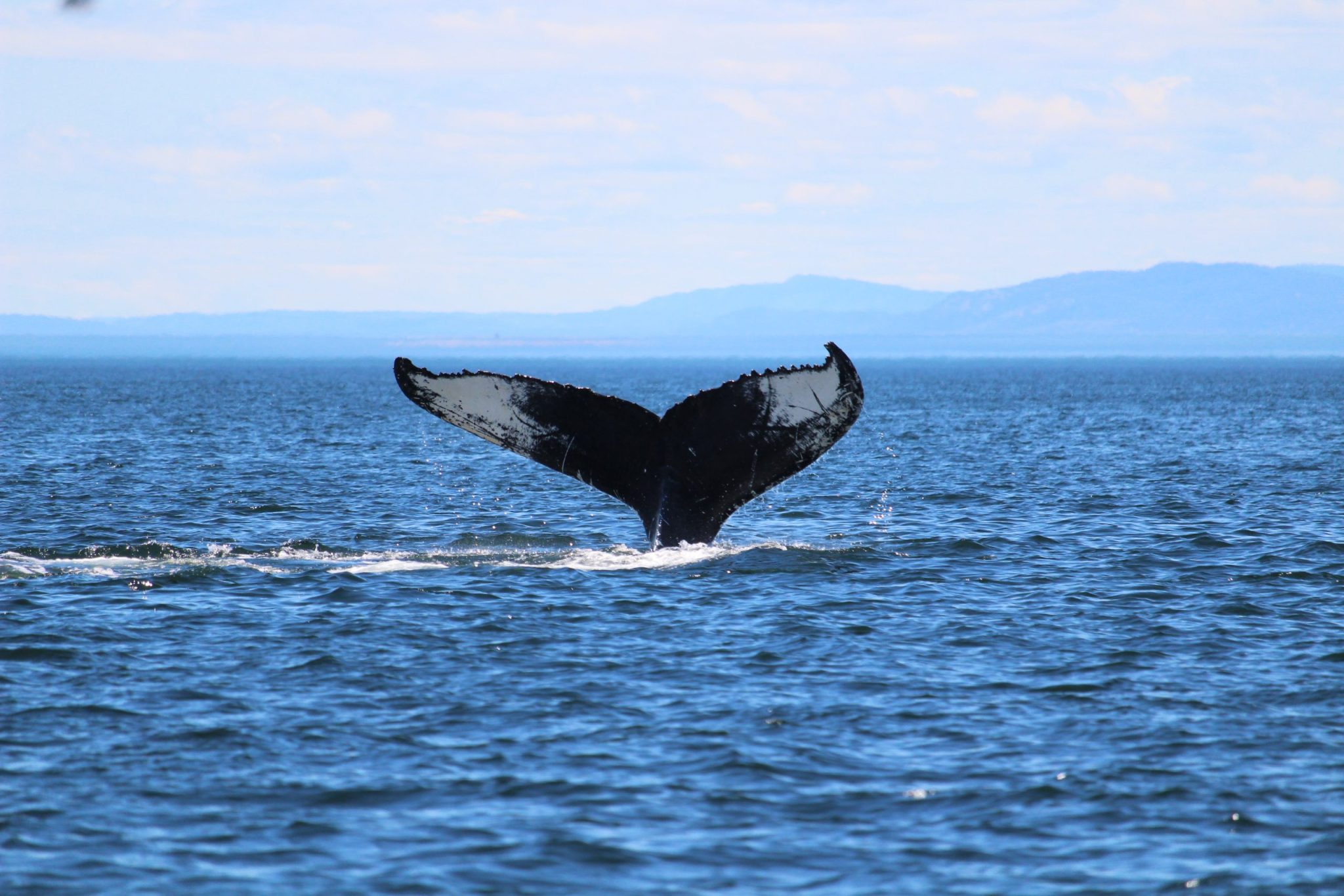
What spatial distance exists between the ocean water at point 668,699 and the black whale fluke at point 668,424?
4.45 ft

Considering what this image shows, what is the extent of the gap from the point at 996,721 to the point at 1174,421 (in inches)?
1976

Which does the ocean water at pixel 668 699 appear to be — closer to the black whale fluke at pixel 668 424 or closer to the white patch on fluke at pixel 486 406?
the black whale fluke at pixel 668 424

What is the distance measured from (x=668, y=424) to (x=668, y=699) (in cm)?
352

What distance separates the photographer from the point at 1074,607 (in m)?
15.5

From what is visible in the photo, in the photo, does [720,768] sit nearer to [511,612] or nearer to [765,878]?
[765,878]

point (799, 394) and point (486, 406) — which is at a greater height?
point (799, 394)

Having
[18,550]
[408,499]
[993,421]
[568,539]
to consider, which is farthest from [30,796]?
[993,421]

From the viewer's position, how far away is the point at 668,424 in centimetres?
1440

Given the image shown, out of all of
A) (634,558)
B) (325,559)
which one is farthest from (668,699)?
(325,559)

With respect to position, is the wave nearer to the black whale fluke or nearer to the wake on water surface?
the wake on water surface

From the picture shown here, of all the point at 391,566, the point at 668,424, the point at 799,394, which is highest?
the point at 799,394

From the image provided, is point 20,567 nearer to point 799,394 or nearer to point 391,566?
point 391,566

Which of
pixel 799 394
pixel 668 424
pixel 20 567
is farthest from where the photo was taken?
pixel 20 567

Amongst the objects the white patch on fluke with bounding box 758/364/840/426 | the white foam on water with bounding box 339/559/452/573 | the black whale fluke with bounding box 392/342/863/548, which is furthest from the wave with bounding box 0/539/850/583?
the white patch on fluke with bounding box 758/364/840/426
